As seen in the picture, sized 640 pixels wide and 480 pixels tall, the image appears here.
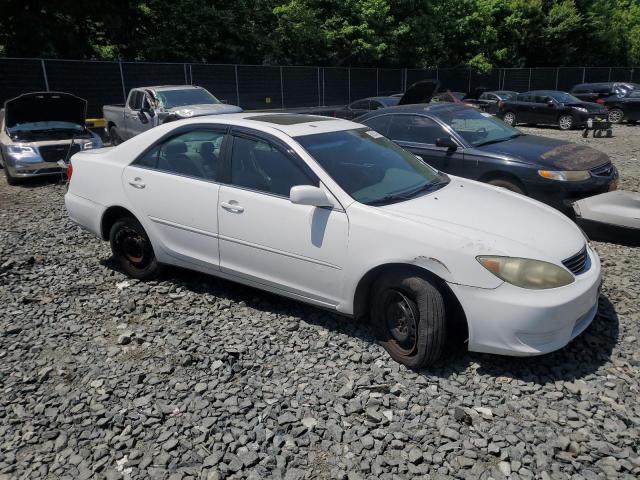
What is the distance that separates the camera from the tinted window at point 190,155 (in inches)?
167

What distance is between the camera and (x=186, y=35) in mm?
24359

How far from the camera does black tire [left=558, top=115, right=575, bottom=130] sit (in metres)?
18.6

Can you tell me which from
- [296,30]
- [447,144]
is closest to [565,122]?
[296,30]

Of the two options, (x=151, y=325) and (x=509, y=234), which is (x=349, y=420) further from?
(x=151, y=325)

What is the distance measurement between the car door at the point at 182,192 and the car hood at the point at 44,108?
6.86m

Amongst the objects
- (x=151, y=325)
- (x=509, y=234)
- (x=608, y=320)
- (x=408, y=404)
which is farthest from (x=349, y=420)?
(x=608, y=320)

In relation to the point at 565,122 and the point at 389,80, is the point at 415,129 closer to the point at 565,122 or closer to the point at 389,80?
the point at 565,122

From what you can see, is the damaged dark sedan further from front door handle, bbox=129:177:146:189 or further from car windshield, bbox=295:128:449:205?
front door handle, bbox=129:177:146:189

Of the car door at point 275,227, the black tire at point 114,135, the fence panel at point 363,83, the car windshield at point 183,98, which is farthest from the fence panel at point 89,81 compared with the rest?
the car door at point 275,227

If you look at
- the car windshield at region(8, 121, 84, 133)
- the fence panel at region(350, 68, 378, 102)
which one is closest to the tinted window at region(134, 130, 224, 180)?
the car windshield at region(8, 121, 84, 133)

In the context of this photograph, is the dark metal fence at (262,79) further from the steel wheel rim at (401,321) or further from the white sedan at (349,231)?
the steel wheel rim at (401,321)

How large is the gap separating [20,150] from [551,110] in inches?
677

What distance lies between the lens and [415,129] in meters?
7.28

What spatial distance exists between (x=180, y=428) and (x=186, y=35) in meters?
24.5
